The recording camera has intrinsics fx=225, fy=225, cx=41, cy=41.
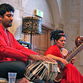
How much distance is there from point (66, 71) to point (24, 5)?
2.18m

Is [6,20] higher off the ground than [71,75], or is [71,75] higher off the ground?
[6,20]

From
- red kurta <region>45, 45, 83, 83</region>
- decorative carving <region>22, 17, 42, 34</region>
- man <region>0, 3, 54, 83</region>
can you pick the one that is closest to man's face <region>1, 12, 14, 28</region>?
man <region>0, 3, 54, 83</region>

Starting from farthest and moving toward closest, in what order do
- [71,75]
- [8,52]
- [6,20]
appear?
[71,75]
[6,20]
[8,52]

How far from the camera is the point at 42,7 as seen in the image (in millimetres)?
5418

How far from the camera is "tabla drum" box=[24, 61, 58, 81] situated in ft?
6.07

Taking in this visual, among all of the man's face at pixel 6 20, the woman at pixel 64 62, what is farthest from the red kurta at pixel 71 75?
the man's face at pixel 6 20

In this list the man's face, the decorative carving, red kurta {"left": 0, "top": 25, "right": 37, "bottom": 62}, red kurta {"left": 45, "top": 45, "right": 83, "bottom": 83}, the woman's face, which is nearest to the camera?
red kurta {"left": 0, "top": 25, "right": 37, "bottom": 62}

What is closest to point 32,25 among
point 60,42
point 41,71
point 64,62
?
point 60,42

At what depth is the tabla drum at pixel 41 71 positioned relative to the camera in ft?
6.07

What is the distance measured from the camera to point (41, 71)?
72.9 inches

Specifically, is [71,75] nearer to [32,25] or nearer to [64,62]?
[64,62]

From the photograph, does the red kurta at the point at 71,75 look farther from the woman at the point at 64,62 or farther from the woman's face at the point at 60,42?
the woman's face at the point at 60,42

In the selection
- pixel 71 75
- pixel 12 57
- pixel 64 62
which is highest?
pixel 12 57

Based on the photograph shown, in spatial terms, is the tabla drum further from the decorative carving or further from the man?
the decorative carving
